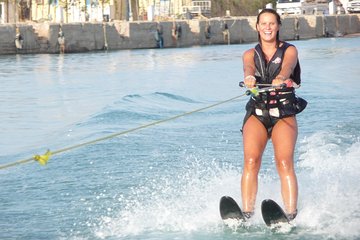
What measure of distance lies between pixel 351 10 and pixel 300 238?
50.1 m

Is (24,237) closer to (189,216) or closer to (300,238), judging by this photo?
(189,216)

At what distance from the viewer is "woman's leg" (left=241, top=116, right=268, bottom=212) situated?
5.87 metres

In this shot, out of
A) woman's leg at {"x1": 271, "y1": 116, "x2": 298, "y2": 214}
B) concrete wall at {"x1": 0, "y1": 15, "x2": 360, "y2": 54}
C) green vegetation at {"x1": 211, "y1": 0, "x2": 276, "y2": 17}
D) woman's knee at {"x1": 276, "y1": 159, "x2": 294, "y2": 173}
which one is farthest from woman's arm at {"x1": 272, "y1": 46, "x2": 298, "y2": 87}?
green vegetation at {"x1": 211, "y1": 0, "x2": 276, "y2": 17}

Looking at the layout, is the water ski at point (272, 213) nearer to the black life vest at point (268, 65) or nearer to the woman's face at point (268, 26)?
the black life vest at point (268, 65)

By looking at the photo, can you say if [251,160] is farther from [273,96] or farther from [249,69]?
[249,69]

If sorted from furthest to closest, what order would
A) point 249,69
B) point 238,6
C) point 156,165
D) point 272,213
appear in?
point 238,6
point 156,165
point 249,69
point 272,213

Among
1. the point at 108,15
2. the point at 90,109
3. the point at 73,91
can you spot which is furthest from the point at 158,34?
the point at 90,109

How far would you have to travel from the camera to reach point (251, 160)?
19.2 feet

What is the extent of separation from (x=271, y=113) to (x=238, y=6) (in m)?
54.0

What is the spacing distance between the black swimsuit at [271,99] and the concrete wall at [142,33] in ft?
103

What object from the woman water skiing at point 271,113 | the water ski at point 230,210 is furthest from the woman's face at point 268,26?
the water ski at point 230,210

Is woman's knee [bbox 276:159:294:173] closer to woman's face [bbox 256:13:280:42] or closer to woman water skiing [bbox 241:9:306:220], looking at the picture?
woman water skiing [bbox 241:9:306:220]

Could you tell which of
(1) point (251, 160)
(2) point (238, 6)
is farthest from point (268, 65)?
(2) point (238, 6)

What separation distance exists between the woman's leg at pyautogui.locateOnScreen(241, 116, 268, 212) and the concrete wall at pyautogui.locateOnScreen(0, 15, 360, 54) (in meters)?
31.4
